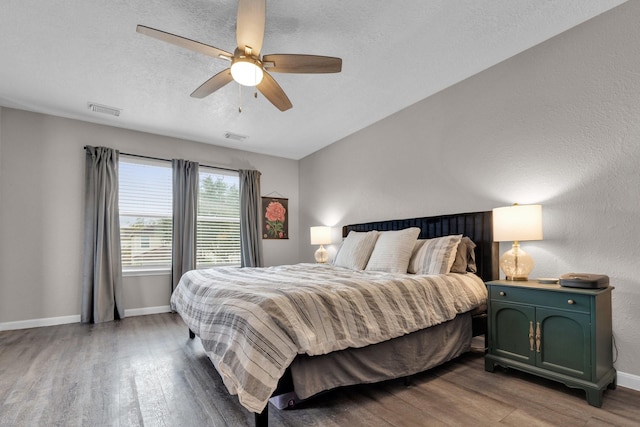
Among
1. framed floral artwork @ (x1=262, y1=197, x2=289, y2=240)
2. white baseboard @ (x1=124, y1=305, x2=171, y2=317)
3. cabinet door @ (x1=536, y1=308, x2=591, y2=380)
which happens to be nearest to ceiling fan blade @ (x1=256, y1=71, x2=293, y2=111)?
cabinet door @ (x1=536, y1=308, x2=591, y2=380)

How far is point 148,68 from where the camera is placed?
2.92 meters

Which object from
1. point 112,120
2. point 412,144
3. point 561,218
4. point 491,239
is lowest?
point 491,239

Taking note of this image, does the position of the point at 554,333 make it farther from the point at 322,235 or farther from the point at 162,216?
the point at 162,216

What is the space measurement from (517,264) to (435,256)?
25.1 inches

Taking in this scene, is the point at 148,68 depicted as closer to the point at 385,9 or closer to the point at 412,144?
the point at 385,9

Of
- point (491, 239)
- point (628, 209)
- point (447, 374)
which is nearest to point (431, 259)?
point (491, 239)

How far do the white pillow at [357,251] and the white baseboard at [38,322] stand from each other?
3.54m

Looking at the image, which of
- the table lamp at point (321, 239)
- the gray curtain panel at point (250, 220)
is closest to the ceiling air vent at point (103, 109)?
the gray curtain panel at point (250, 220)

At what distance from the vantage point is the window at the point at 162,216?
445 cm

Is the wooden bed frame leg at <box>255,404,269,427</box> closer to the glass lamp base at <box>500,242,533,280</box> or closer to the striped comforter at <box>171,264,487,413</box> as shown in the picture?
the striped comforter at <box>171,264,487,413</box>

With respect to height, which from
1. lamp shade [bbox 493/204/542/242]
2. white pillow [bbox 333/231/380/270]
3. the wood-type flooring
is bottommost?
the wood-type flooring

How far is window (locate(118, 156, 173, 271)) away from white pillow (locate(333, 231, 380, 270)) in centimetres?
278

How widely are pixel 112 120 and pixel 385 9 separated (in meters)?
3.86

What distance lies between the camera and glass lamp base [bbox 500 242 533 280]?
8.00 ft
